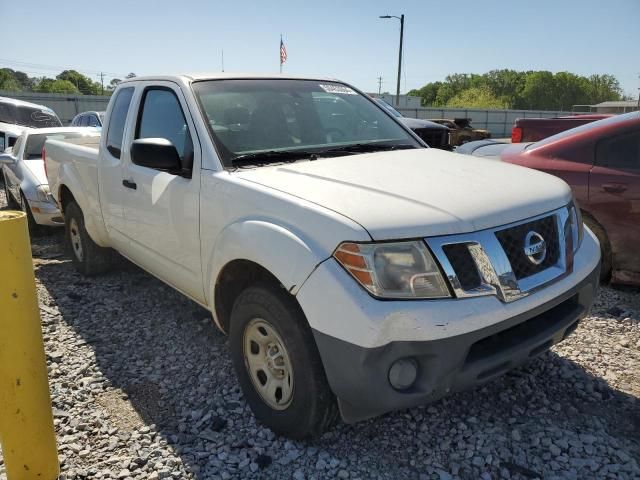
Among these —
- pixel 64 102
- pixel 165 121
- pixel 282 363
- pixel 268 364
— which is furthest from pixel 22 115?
pixel 64 102

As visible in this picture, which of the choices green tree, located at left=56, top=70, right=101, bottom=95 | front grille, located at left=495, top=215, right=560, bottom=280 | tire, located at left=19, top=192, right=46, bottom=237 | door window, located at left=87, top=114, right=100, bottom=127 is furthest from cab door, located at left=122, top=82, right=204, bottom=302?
green tree, located at left=56, top=70, right=101, bottom=95

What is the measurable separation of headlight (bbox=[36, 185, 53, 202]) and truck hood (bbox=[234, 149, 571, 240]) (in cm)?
473

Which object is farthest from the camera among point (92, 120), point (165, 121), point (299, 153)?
point (92, 120)

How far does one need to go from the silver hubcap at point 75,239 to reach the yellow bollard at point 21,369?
10.5 feet

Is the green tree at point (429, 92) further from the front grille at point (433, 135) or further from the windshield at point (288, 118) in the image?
the windshield at point (288, 118)

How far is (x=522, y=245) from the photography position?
7.81 feet

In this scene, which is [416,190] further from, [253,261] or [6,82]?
[6,82]

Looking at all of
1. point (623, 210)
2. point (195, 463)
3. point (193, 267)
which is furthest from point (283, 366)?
point (623, 210)

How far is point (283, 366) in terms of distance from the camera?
103 inches

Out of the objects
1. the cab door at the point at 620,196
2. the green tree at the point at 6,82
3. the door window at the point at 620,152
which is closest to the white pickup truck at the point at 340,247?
the cab door at the point at 620,196

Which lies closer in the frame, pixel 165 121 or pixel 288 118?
pixel 288 118

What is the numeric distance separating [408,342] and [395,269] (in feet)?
0.95

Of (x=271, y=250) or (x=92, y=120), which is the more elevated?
(x=92, y=120)

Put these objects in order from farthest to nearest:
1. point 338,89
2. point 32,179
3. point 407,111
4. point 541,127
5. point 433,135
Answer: point 407,111, point 433,135, point 541,127, point 32,179, point 338,89
